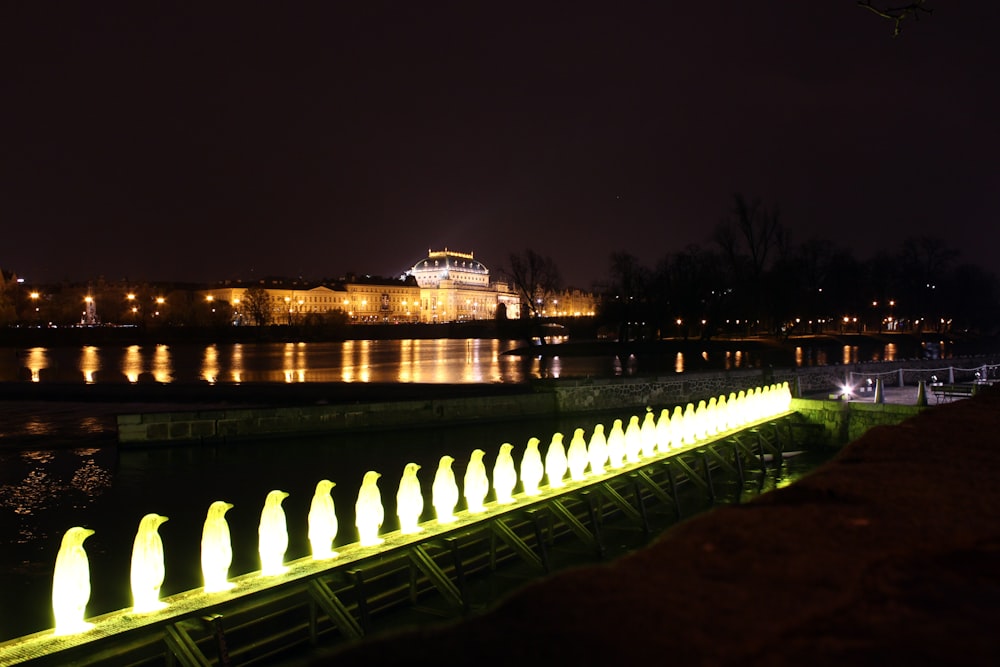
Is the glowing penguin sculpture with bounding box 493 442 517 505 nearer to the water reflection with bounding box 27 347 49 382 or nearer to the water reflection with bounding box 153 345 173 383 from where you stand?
the water reflection with bounding box 153 345 173 383

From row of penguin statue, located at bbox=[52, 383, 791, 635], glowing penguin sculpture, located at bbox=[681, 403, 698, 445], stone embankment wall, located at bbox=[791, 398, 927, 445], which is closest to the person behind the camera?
row of penguin statue, located at bbox=[52, 383, 791, 635]

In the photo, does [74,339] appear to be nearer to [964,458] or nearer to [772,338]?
[772,338]

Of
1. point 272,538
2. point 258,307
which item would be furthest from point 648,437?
point 258,307

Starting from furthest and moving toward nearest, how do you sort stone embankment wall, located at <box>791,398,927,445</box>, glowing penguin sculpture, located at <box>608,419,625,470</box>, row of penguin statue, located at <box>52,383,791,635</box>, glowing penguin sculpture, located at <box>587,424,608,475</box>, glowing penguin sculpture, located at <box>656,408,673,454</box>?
stone embankment wall, located at <box>791,398,927,445</box> → glowing penguin sculpture, located at <box>656,408,673,454</box> → glowing penguin sculpture, located at <box>608,419,625,470</box> → glowing penguin sculpture, located at <box>587,424,608,475</box> → row of penguin statue, located at <box>52,383,791,635</box>

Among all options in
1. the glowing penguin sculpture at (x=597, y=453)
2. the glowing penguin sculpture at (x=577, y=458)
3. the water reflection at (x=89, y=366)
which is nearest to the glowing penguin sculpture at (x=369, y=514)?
the glowing penguin sculpture at (x=577, y=458)

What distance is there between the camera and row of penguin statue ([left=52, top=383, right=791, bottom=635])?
21.6 ft

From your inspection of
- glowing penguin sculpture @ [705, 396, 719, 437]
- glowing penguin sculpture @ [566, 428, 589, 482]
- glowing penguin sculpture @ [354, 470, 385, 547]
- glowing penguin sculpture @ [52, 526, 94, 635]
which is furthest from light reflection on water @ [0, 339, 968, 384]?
glowing penguin sculpture @ [52, 526, 94, 635]

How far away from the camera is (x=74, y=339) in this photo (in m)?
92.1

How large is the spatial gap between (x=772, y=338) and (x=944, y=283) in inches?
1241

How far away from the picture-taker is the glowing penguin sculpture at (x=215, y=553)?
23.5 ft

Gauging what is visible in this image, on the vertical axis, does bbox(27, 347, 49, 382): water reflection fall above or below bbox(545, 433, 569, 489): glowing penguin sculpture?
above

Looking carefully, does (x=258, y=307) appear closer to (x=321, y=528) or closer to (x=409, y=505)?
(x=409, y=505)

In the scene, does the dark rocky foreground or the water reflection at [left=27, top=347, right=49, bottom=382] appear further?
the water reflection at [left=27, top=347, right=49, bottom=382]

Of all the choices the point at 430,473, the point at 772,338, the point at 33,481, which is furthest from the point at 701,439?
the point at 772,338
